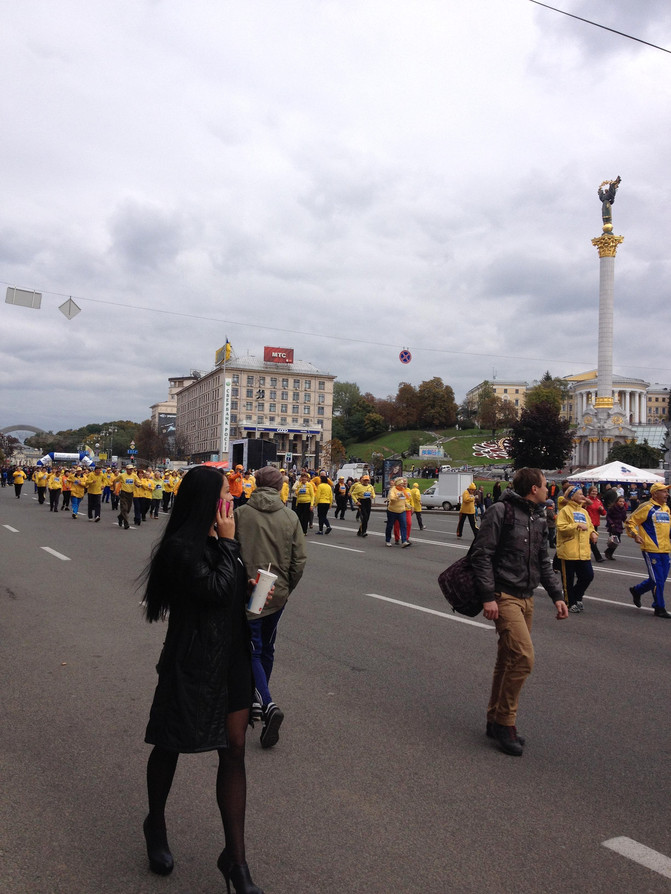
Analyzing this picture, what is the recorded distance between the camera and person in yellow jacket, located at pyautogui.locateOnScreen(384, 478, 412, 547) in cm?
1656

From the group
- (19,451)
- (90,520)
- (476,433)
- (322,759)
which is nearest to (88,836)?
(322,759)

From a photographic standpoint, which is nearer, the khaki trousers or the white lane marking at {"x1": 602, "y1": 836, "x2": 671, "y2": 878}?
the white lane marking at {"x1": 602, "y1": 836, "x2": 671, "y2": 878}

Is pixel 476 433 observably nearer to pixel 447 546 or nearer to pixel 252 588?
pixel 447 546

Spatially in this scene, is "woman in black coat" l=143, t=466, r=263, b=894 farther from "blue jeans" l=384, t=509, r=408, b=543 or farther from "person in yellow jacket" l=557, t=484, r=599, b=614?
"blue jeans" l=384, t=509, r=408, b=543

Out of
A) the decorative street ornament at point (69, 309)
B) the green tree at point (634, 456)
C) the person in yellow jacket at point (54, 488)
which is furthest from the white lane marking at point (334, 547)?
the green tree at point (634, 456)

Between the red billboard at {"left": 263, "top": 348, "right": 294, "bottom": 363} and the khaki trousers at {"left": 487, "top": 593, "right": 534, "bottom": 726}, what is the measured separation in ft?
410

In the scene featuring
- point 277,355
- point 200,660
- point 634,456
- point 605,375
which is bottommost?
point 200,660

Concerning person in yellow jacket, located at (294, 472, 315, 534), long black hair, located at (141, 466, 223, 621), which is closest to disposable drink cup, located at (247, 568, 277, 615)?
long black hair, located at (141, 466, 223, 621)

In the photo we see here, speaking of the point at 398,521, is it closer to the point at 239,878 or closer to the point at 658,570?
the point at 658,570

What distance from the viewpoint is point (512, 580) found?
4.70m

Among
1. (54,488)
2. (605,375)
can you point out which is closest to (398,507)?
(54,488)

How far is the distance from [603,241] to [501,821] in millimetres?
82695

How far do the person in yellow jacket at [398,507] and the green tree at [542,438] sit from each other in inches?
2405

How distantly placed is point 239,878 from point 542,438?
77074 millimetres
